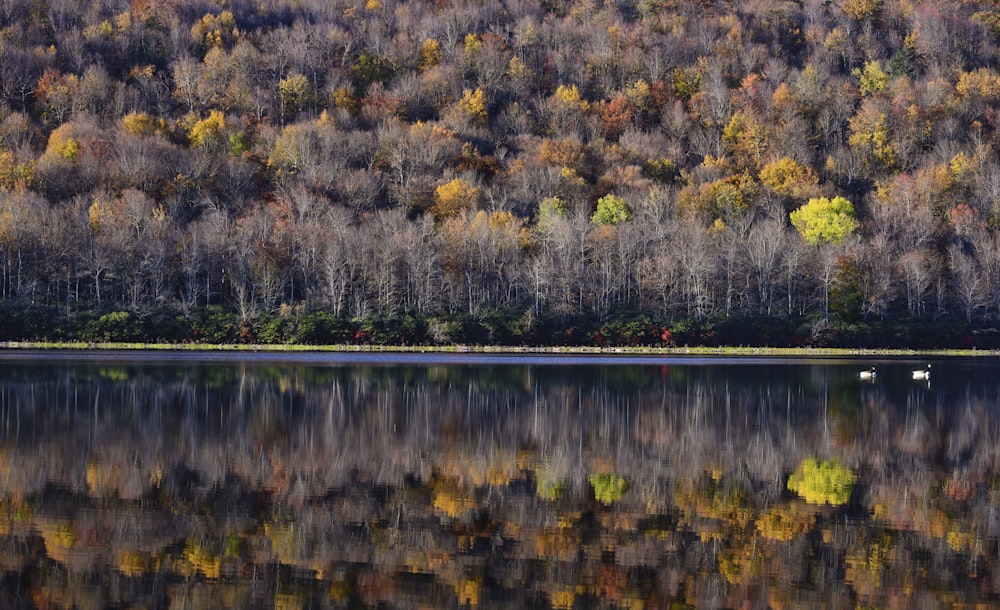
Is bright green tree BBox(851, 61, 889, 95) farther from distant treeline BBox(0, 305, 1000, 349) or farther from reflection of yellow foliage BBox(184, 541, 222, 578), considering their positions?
reflection of yellow foliage BBox(184, 541, 222, 578)

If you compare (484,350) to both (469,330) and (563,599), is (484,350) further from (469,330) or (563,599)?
(563,599)

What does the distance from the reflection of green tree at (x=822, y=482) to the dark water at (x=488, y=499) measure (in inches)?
3.1

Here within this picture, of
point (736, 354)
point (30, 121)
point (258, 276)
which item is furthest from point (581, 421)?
point (30, 121)

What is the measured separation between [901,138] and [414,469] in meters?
126

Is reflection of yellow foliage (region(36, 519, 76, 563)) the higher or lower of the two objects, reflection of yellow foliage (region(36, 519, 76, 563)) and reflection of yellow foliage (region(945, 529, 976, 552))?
the higher

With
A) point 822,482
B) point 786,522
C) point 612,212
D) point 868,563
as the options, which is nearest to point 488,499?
point 786,522

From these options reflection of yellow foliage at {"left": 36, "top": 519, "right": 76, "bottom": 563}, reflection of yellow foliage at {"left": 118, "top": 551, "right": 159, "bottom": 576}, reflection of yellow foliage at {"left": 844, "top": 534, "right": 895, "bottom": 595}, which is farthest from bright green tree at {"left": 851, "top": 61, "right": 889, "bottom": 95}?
reflection of yellow foliage at {"left": 118, "top": 551, "right": 159, "bottom": 576}

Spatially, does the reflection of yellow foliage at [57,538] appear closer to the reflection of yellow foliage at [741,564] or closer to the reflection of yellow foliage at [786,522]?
the reflection of yellow foliage at [741,564]

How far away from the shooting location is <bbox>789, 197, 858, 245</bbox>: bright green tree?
10731 centimetres

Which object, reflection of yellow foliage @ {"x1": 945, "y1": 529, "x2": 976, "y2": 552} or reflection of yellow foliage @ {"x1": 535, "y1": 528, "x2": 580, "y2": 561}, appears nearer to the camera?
reflection of yellow foliage @ {"x1": 535, "y1": 528, "x2": 580, "y2": 561}

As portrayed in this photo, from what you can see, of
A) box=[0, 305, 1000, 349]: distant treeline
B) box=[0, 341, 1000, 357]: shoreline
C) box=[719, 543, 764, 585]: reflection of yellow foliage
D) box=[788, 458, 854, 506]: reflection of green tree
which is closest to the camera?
box=[719, 543, 764, 585]: reflection of yellow foliage

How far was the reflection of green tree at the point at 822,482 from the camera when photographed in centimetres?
2361

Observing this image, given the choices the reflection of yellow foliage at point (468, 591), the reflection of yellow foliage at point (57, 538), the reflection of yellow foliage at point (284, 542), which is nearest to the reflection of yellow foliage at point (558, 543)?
the reflection of yellow foliage at point (468, 591)

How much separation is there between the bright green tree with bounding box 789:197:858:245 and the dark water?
214ft
